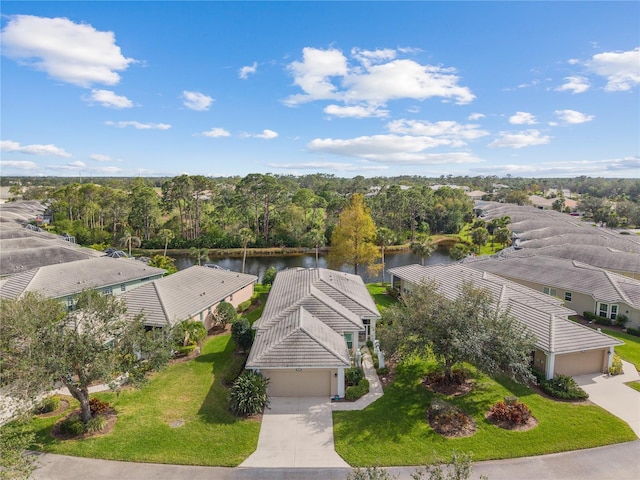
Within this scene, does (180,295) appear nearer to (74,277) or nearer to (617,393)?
(74,277)

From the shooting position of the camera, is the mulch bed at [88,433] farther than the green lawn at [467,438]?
Yes

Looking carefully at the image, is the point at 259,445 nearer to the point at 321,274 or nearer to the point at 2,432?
the point at 2,432

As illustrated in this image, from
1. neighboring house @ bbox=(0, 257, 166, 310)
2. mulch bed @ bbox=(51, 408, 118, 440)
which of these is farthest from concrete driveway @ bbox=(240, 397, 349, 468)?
neighboring house @ bbox=(0, 257, 166, 310)

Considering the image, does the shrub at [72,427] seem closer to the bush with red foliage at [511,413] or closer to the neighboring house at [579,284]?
the bush with red foliage at [511,413]

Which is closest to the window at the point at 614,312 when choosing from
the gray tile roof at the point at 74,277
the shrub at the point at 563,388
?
the shrub at the point at 563,388

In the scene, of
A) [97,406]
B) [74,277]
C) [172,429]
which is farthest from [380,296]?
[74,277]

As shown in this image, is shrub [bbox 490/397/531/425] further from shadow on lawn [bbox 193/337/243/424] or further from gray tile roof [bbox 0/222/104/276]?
gray tile roof [bbox 0/222/104/276]

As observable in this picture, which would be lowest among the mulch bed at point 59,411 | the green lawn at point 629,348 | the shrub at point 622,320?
the mulch bed at point 59,411
